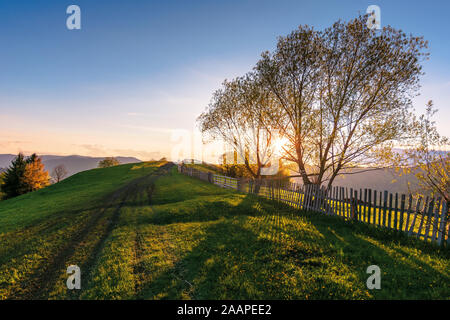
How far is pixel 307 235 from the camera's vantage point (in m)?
8.69

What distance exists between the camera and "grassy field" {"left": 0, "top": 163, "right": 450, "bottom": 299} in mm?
5125

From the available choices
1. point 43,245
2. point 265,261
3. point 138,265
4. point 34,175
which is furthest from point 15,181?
point 265,261

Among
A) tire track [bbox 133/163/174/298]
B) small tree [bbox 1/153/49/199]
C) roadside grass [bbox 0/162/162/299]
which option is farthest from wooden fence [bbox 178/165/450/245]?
small tree [bbox 1/153/49/199]

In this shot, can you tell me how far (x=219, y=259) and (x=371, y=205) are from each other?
833 centimetres

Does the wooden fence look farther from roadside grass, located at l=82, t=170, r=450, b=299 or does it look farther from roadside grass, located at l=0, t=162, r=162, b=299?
roadside grass, located at l=0, t=162, r=162, b=299

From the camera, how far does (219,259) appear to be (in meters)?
6.69

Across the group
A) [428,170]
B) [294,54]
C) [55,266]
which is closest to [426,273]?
[428,170]

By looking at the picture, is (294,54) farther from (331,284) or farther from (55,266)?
(55,266)

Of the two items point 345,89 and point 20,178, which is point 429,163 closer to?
point 345,89

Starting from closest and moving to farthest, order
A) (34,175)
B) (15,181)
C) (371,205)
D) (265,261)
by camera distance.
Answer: (265,261), (371,205), (15,181), (34,175)

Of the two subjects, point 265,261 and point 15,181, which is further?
point 15,181

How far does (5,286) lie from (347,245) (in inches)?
455

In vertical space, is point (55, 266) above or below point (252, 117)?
below

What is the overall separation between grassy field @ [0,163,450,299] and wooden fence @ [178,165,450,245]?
0.57 m
